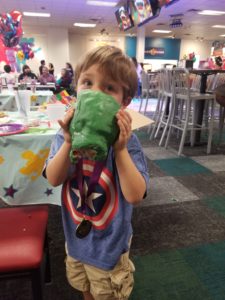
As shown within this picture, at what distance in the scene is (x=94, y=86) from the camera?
61cm

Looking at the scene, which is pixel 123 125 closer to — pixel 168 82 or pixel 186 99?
pixel 186 99

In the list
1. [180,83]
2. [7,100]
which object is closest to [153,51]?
[180,83]

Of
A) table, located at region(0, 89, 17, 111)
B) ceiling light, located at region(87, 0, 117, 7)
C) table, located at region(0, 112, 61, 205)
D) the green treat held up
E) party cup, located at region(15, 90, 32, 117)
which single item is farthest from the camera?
ceiling light, located at region(87, 0, 117, 7)

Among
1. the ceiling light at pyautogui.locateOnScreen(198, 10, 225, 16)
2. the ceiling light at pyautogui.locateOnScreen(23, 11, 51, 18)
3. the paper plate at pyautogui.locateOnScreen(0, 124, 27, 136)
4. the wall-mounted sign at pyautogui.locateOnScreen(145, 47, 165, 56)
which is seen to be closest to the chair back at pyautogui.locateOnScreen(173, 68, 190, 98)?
the paper plate at pyautogui.locateOnScreen(0, 124, 27, 136)

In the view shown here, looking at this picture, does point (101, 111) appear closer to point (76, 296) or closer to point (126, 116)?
point (126, 116)

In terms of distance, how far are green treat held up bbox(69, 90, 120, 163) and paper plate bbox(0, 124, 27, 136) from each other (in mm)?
604

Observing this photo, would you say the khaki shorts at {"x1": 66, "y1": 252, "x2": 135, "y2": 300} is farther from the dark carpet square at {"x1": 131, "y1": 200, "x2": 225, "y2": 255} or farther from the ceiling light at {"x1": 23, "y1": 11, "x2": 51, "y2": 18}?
the ceiling light at {"x1": 23, "y1": 11, "x2": 51, "y2": 18}

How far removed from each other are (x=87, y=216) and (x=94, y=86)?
1.12ft

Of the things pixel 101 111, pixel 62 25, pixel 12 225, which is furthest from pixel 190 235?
pixel 62 25

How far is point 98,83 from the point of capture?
0.61 m

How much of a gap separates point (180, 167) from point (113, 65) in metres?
2.23

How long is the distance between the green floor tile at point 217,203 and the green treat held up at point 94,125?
1583 millimetres

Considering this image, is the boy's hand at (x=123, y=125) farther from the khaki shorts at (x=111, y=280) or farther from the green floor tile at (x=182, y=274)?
the green floor tile at (x=182, y=274)

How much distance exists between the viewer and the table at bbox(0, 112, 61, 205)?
3.33 ft
